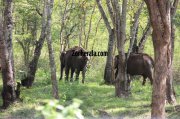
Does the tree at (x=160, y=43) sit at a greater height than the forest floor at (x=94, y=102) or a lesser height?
greater

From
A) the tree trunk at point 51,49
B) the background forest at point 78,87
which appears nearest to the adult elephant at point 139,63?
the background forest at point 78,87

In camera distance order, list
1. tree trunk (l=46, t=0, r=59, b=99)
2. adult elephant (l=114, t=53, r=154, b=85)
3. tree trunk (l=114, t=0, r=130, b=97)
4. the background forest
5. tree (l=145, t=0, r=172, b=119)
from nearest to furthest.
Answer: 1. tree (l=145, t=0, r=172, b=119)
2. the background forest
3. tree trunk (l=46, t=0, r=59, b=99)
4. tree trunk (l=114, t=0, r=130, b=97)
5. adult elephant (l=114, t=53, r=154, b=85)

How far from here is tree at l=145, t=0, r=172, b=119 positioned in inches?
321

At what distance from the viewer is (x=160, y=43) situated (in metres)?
8.28

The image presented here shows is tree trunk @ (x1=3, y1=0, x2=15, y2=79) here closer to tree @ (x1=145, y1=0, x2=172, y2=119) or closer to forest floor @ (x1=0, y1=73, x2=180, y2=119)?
forest floor @ (x1=0, y1=73, x2=180, y2=119)

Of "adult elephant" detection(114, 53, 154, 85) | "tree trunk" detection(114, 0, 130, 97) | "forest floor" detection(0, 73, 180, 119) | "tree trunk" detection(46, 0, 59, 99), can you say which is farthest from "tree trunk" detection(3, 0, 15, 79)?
"adult elephant" detection(114, 53, 154, 85)

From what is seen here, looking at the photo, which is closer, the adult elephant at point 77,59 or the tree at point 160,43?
the tree at point 160,43

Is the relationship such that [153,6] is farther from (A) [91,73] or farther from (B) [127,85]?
(A) [91,73]

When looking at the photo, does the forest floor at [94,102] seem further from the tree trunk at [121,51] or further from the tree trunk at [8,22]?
the tree trunk at [8,22]

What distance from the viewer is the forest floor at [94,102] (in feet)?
36.6

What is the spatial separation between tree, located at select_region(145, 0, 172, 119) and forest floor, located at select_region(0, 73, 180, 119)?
237 centimetres

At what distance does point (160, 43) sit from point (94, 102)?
5.00 metres

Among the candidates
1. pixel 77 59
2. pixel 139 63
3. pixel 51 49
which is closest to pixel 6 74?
pixel 51 49

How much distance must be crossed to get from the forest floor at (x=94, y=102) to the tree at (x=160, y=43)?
7.78ft
